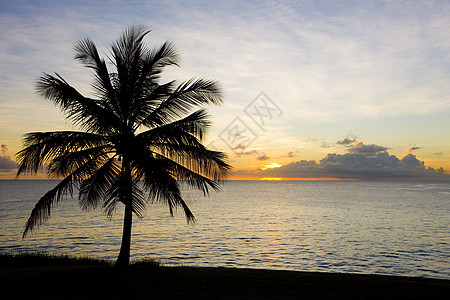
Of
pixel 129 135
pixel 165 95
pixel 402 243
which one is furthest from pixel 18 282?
pixel 402 243

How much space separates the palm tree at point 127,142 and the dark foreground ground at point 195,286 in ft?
7.48

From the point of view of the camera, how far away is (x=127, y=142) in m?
12.9

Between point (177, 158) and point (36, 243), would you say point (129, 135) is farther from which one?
point (36, 243)

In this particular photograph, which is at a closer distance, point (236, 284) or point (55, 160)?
point (236, 284)

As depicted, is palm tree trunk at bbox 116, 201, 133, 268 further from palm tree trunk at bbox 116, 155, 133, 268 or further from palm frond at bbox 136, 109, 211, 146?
palm frond at bbox 136, 109, 211, 146

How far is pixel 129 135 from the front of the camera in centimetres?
1333

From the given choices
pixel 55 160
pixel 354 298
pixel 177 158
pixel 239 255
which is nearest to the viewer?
pixel 354 298

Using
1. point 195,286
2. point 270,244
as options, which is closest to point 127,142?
point 195,286

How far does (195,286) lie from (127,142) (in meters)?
5.92

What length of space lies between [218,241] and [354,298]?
27847 mm

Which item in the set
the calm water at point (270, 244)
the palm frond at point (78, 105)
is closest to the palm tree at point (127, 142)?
the palm frond at point (78, 105)

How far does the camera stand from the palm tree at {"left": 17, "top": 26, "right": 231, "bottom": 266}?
12484 millimetres

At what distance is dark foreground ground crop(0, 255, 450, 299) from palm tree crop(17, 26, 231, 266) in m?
2.28

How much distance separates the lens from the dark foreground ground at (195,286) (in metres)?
9.07
